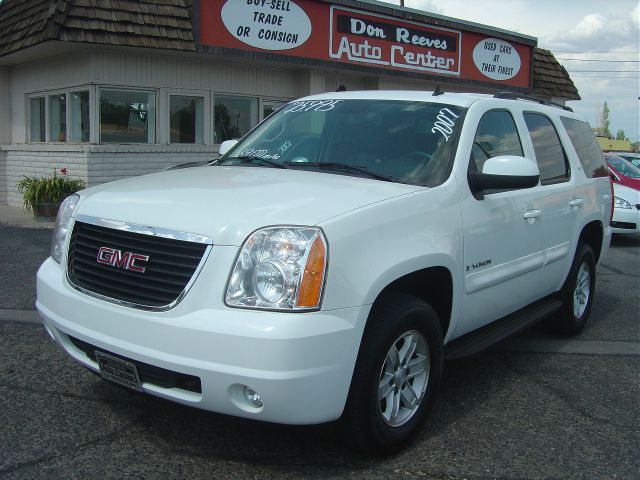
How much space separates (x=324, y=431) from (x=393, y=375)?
43 cm

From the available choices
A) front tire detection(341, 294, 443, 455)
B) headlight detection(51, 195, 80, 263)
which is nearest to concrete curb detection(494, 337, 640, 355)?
front tire detection(341, 294, 443, 455)

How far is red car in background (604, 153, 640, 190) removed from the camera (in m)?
12.1

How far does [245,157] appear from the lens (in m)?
4.53

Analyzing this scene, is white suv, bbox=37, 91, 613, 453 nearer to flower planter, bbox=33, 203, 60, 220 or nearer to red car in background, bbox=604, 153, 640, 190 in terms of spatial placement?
flower planter, bbox=33, 203, 60, 220

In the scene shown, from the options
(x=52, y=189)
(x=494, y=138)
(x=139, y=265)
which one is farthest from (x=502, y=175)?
(x=52, y=189)

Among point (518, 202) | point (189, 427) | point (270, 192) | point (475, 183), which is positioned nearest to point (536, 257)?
point (518, 202)

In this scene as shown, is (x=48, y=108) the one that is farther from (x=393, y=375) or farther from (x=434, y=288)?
(x=393, y=375)

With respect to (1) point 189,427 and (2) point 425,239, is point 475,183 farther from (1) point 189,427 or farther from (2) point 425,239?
(1) point 189,427

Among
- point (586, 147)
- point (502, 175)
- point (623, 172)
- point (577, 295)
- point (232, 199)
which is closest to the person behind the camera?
point (232, 199)

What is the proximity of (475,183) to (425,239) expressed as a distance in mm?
682

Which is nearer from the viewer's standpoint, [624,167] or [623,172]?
[623,172]

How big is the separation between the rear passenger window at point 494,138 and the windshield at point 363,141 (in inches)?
7.7

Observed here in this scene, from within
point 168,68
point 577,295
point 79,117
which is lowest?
point 577,295

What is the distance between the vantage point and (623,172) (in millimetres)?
12641
